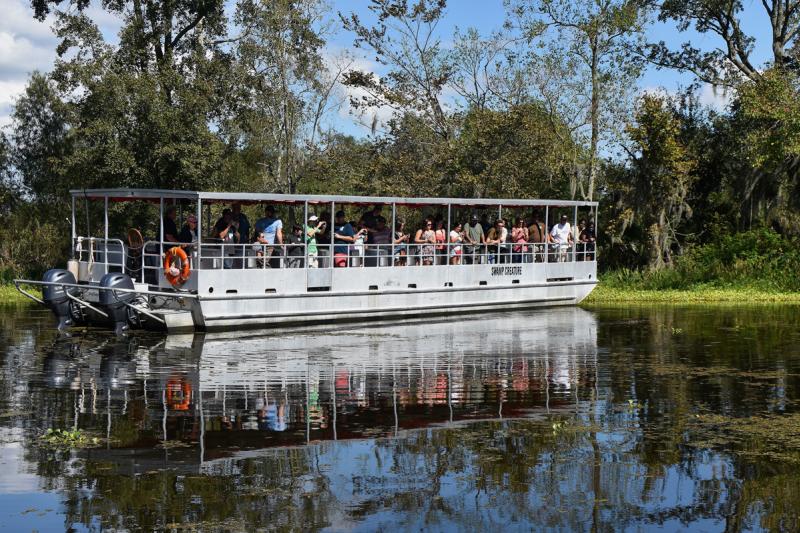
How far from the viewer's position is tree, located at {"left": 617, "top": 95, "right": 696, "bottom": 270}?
111 feet

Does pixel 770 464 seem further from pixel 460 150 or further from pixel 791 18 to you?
pixel 791 18

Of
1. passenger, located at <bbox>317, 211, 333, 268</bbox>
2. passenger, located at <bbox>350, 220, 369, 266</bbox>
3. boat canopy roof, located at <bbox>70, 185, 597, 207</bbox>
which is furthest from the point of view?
passenger, located at <bbox>350, 220, 369, 266</bbox>

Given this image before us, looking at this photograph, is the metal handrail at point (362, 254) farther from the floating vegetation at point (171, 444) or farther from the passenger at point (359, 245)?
the floating vegetation at point (171, 444)

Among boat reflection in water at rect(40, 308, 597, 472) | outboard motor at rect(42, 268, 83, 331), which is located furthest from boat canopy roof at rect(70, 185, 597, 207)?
boat reflection in water at rect(40, 308, 597, 472)

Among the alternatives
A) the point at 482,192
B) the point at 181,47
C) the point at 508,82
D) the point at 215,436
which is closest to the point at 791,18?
the point at 508,82

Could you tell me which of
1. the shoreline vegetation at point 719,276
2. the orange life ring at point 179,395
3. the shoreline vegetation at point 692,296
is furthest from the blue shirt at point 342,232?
the orange life ring at point 179,395

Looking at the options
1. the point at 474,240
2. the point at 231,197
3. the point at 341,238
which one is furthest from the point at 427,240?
the point at 231,197

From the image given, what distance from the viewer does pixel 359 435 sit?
35.8 feet

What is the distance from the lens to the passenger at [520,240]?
27.1m

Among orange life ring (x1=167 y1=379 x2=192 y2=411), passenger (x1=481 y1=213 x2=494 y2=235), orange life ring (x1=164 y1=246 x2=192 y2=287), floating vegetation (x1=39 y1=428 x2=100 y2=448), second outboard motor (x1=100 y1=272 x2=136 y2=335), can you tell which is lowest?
Result: floating vegetation (x1=39 y1=428 x2=100 y2=448)

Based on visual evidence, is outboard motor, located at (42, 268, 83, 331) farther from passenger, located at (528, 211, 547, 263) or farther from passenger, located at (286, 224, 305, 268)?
passenger, located at (528, 211, 547, 263)

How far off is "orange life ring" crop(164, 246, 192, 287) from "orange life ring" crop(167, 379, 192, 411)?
236 inches

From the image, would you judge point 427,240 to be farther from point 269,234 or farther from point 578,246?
point 578,246

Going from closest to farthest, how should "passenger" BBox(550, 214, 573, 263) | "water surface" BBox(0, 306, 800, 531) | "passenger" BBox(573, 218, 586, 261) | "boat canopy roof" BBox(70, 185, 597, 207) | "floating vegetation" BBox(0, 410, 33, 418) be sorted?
"water surface" BBox(0, 306, 800, 531) < "floating vegetation" BBox(0, 410, 33, 418) < "boat canopy roof" BBox(70, 185, 597, 207) < "passenger" BBox(550, 214, 573, 263) < "passenger" BBox(573, 218, 586, 261)
